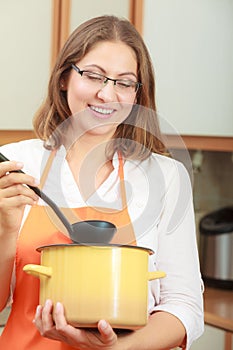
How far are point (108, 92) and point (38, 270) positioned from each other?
37cm

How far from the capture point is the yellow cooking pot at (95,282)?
0.98m

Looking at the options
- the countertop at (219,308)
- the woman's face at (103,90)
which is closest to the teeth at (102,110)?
the woman's face at (103,90)

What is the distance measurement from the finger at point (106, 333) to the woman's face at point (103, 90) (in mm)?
400

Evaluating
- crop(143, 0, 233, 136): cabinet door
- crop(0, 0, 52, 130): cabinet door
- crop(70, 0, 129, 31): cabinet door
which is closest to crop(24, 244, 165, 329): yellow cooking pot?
crop(143, 0, 233, 136): cabinet door

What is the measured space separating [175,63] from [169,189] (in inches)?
40.8

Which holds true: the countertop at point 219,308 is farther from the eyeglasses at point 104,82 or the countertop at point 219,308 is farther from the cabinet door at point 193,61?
the eyeglasses at point 104,82

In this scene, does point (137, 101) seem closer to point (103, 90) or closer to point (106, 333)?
point (103, 90)

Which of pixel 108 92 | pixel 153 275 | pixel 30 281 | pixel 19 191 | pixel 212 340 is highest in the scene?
pixel 108 92

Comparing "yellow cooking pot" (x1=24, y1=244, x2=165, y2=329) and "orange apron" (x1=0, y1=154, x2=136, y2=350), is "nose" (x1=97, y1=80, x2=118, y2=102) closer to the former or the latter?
"orange apron" (x1=0, y1=154, x2=136, y2=350)

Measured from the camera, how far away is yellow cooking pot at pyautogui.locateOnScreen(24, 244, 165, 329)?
38.4 inches

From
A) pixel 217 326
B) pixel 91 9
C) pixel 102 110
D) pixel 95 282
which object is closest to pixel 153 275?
pixel 95 282

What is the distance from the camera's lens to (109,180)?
1.33m

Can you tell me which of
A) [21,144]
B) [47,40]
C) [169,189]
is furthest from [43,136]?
[47,40]

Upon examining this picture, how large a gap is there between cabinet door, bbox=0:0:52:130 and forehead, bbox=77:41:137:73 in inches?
49.2
